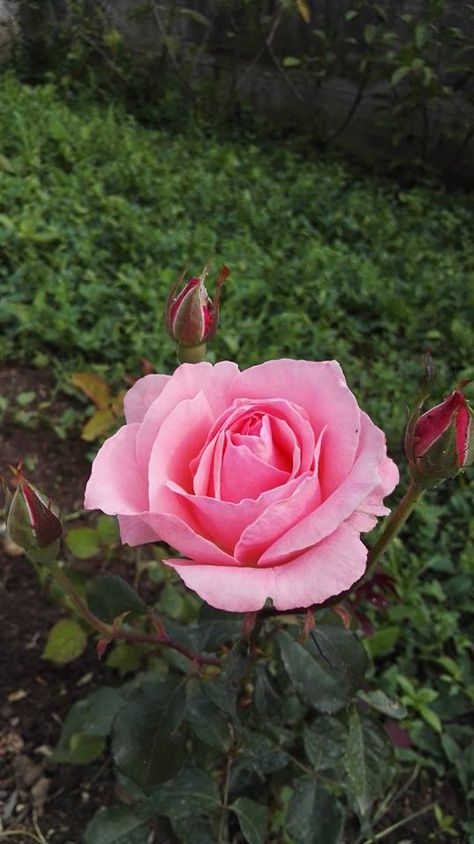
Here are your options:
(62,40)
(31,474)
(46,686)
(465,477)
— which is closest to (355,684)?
(46,686)

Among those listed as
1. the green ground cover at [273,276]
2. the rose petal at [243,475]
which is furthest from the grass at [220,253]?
the rose petal at [243,475]

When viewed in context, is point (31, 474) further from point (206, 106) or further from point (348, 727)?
point (206, 106)

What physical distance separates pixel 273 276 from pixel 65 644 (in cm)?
176

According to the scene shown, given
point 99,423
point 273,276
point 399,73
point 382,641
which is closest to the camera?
point 382,641

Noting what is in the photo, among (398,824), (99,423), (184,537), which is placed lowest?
(398,824)

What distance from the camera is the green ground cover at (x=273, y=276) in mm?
1557

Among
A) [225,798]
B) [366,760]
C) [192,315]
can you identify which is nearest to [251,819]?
[225,798]

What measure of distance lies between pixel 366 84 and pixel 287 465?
13.7 feet

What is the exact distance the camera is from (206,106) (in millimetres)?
4301

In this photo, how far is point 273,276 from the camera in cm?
266

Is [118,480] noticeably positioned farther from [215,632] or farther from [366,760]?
[366,760]

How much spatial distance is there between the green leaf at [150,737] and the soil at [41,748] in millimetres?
418

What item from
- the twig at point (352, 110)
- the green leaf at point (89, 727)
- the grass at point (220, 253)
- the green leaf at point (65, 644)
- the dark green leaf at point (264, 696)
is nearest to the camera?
the dark green leaf at point (264, 696)

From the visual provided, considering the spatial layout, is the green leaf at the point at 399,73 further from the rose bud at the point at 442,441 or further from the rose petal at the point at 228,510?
the rose petal at the point at 228,510
